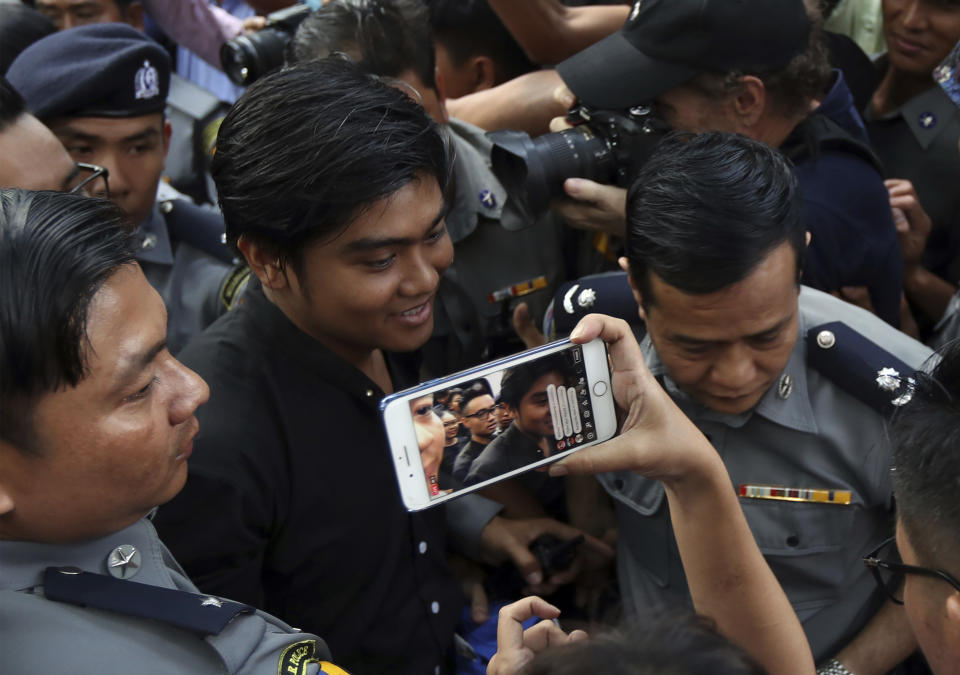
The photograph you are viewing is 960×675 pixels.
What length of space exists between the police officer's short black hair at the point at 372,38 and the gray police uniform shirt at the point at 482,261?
8.7 inches

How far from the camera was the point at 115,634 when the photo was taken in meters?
0.99

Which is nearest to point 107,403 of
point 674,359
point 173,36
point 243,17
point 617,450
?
point 617,450

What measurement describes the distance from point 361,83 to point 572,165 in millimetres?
637

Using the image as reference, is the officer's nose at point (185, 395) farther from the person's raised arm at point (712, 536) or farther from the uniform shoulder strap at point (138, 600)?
the person's raised arm at point (712, 536)

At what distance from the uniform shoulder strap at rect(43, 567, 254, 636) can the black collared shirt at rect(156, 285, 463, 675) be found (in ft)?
0.99

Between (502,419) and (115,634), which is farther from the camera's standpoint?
(502,419)

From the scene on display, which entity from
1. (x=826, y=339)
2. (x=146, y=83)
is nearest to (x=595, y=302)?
(x=826, y=339)

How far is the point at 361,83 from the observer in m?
1.58

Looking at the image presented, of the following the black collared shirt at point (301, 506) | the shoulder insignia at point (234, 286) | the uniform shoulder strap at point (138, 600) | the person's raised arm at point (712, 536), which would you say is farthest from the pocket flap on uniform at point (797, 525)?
the shoulder insignia at point (234, 286)

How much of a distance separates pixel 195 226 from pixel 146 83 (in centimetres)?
42

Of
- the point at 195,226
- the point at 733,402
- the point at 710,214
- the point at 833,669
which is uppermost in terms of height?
the point at 710,214

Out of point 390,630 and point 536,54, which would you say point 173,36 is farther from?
point 390,630

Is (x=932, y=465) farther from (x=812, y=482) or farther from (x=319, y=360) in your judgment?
(x=319, y=360)

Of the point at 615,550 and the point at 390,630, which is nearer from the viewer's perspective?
the point at 390,630
